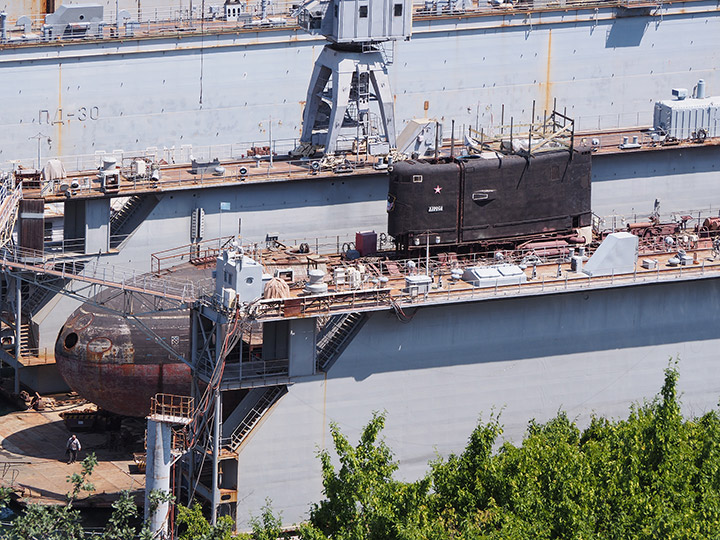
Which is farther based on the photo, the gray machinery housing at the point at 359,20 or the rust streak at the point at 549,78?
the rust streak at the point at 549,78

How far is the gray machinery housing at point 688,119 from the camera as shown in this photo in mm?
91000

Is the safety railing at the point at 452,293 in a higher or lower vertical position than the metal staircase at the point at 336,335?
higher

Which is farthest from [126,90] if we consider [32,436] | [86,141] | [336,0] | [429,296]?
[429,296]

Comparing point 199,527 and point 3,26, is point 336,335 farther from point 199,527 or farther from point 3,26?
point 3,26

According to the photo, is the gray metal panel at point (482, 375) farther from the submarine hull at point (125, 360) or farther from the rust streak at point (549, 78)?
the rust streak at point (549, 78)

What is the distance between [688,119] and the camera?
91.2 m

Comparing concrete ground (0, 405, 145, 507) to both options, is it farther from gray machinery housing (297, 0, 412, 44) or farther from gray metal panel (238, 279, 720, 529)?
gray machinery housing (297, 0, 412, 44)

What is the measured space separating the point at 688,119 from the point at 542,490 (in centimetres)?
3613

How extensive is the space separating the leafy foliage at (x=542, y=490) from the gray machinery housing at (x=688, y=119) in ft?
97.8

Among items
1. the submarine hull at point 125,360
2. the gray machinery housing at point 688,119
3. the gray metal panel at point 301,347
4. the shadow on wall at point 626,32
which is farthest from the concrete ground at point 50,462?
the shadow on wall at point 626,32

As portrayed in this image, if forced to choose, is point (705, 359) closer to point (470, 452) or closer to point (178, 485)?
point (470, 452)

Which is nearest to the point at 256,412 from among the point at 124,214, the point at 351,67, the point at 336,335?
the point at 336,335

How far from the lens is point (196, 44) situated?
97.9 metres

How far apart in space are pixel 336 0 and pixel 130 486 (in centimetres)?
2645
